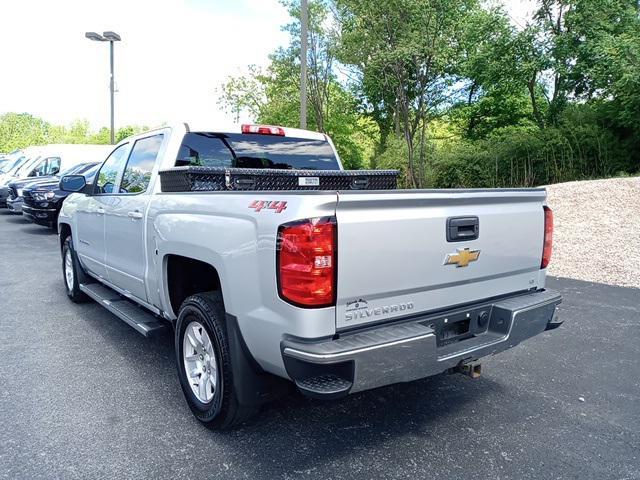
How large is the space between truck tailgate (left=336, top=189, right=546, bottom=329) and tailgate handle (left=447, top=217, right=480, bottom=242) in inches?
0.9

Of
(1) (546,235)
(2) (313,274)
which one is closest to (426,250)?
(2) (313,274)

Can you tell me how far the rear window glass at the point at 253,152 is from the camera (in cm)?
410

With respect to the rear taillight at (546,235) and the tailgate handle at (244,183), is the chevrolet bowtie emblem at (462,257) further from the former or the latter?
the tailgate handle at (244,183)

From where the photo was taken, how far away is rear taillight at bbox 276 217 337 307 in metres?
2.39

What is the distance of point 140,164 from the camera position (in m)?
4.47

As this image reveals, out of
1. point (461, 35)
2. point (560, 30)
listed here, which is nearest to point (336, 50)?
point (461, 35)

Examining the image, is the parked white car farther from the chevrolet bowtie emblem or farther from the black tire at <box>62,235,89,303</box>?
the chevrolet bowtie emblem

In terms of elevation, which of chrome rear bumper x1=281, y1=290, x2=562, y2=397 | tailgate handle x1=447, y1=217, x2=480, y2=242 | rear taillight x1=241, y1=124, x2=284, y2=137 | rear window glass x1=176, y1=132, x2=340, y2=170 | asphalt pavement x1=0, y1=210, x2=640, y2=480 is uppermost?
rear taillight x1=241, y1=124, x2=284, y2=137

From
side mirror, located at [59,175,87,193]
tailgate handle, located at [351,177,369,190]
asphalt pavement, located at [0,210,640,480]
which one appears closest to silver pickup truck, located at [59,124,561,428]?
tailgate handle, located at [351,177,369,190]

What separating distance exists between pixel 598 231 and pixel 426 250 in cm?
885

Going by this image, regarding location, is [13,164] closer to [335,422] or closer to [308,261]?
[335,422]

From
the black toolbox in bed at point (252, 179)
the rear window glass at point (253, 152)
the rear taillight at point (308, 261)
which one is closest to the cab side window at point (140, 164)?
the rear window glass at point (253, 152)

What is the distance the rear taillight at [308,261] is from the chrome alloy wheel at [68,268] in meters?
4.78

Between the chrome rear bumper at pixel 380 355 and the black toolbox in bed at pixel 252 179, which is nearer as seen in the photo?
the chrome rear bumper at pixel 380 355
